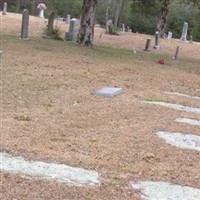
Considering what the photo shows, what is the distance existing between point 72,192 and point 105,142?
185cm

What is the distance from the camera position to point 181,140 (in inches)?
266

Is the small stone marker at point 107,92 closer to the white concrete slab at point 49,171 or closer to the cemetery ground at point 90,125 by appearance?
the cemetery ground at point 90,125

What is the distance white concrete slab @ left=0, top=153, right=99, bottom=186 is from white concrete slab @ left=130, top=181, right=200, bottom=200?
1.36 ft

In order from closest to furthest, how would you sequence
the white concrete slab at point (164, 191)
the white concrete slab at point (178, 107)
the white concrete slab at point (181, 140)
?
the white concrete slab at point (164, 191) → the white concrete slab at point (181, 140) → the white concrete slab at point (178, 107)

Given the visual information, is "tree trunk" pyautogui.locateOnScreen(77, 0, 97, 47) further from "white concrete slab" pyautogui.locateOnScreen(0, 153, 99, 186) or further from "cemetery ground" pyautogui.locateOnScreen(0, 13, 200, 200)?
"white concrete slab" pyautogui.locateOnScreen(0, 153, 99, 186)

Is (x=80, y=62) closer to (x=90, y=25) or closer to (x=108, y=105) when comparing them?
(x=90, y=25)

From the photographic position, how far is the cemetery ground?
4.70 metres

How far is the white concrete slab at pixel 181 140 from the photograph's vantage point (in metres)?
6.49

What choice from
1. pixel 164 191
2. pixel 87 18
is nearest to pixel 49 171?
pixel 164 191

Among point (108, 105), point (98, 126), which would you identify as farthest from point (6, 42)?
point (98, 126)

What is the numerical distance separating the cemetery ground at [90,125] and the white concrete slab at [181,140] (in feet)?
0.48

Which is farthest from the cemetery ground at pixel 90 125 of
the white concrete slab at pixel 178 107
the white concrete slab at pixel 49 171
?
the white concrete slab at pixel 178 107

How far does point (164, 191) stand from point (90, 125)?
8.37 ft

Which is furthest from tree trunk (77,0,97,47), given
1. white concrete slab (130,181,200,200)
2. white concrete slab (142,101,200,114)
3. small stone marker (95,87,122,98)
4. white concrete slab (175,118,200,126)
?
white concrete slab (130,181,200,200)
